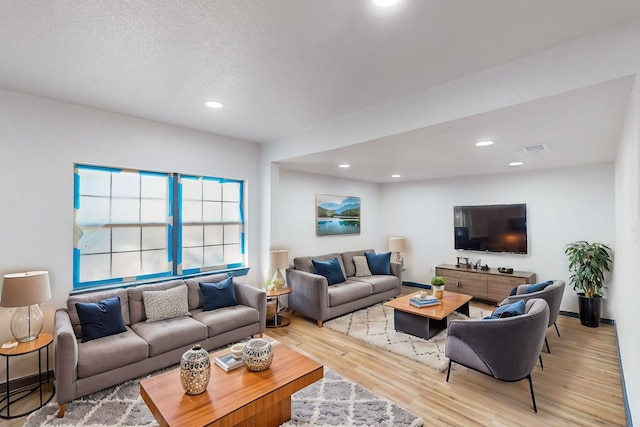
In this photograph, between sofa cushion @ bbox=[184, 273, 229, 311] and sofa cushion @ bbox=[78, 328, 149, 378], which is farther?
sofa cushion @ bbox=[184, 273, 229, 311]

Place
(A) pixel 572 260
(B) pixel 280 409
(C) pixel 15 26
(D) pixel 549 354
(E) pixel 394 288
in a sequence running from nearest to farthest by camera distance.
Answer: (C) pixel 15 26
(B) pixel 280 409
(D) pixel 549 354
(A) pixel 572 260
(E) pixel 394 288

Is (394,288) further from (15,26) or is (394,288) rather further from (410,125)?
(15,26)

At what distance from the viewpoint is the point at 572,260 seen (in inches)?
177

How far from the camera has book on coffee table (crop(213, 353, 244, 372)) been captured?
233 centimetres

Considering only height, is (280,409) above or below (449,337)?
below

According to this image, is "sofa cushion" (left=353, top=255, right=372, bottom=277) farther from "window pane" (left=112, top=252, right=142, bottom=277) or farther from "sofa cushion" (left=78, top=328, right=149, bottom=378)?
"sofa cushion" (left=78, top=328, right=149, bottom=378)

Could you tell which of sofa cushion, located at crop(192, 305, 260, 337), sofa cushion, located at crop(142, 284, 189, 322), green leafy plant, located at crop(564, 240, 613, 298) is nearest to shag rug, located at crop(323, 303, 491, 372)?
sofa cushion, located at crop(192, 305, 260, 337)

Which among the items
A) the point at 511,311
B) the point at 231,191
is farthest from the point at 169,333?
the point at 511,311

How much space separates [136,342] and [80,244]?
129cm

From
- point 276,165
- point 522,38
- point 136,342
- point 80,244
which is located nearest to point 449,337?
point 522,38

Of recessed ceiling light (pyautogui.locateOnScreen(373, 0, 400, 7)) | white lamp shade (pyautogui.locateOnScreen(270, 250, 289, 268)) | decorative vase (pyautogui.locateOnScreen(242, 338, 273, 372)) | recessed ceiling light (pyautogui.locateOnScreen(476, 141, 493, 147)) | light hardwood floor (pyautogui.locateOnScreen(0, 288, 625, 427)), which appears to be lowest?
light hardwood floor (pyautogui.locateOnScreen(0, 288, 625, 427))

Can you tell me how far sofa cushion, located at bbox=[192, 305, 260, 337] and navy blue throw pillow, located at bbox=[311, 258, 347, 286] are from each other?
1486mm

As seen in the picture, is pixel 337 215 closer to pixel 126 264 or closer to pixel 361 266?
pixel 361 266

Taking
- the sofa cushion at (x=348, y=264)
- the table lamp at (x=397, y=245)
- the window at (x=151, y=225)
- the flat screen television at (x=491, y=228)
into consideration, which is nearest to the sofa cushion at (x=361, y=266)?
the sofa cushion at (x=348, y=264)
